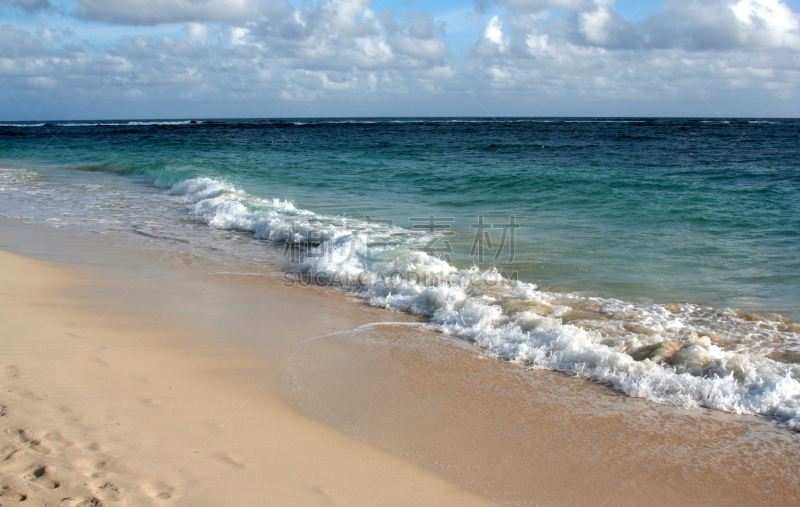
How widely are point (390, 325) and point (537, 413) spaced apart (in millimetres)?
1938

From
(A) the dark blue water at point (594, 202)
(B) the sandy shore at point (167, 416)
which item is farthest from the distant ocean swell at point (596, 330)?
(B) the sandy shore at point (167, 416)

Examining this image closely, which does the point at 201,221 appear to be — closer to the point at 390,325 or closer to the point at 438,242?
the point at 438,242

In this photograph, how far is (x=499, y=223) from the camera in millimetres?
9773

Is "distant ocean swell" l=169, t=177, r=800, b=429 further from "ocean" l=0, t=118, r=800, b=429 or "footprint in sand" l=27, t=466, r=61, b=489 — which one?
"footprint in sand" l=27, t=466, r=61, b=489

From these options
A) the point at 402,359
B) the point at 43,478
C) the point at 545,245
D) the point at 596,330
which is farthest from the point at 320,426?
the point at 545,245

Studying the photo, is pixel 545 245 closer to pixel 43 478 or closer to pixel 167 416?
pixel 167 416

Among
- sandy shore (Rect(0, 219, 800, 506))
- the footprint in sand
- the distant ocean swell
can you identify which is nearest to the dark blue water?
the distant ocean swell

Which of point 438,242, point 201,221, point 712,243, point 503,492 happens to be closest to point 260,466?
point 503,492

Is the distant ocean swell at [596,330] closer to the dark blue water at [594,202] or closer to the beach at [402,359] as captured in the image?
the beach at [402,359]

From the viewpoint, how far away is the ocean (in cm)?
425

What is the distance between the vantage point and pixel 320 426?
320 centimetres

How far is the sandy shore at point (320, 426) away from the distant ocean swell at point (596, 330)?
0.21m

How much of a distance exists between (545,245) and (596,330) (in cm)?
344

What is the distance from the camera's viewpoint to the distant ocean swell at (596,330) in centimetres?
371
